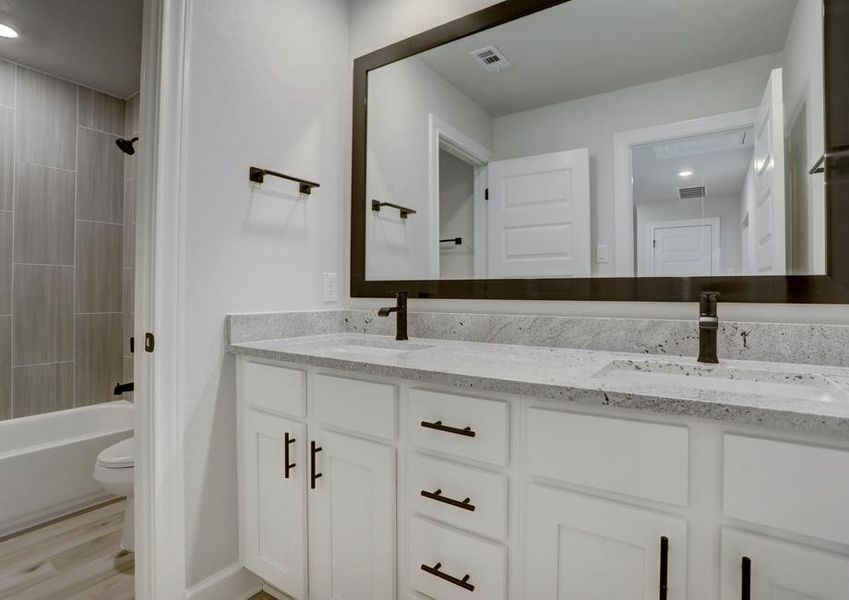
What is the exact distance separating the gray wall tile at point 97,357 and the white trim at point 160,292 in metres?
1.80

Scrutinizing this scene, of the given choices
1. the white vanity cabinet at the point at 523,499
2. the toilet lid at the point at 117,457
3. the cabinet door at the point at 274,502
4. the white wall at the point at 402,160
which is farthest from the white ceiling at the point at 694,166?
the toilet lid at the point at 117,457

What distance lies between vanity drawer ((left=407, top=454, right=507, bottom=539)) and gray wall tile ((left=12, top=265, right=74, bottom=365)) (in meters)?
2.64

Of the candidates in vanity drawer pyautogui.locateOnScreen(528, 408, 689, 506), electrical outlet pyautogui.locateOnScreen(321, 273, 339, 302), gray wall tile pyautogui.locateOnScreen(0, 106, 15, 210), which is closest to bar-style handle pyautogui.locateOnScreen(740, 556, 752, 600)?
vanity drawer pyautogui.locateOnScreen(528, 408, 689, 506)

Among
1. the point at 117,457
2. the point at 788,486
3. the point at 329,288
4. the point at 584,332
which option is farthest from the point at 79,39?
the point at 788,486

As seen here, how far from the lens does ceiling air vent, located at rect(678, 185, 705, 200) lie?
4.19 ft

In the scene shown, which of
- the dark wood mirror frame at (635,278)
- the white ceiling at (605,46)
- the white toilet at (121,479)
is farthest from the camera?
the white toilet at (121,479)

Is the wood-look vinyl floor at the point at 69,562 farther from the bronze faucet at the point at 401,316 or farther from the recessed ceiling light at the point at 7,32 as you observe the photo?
the recessed ceiling light at the point at 7,32

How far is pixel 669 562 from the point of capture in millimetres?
785

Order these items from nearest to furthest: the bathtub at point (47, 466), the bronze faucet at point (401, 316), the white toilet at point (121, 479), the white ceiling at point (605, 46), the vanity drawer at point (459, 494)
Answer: the vanity drawer at point (459, 494) < the white ceiling at point (605, 46) < the bronze faucet at point (401, 316) < the white toilet at point (121, 479) < the bathtub at point (47, 466)

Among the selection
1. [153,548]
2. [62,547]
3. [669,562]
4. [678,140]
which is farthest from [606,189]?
[62,547]

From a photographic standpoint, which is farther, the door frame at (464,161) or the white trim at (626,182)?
the door frame at (464,161)

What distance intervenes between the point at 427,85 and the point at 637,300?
1.17 metres

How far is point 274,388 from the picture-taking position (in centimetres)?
143

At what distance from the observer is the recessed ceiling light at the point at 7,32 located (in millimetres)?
2172
